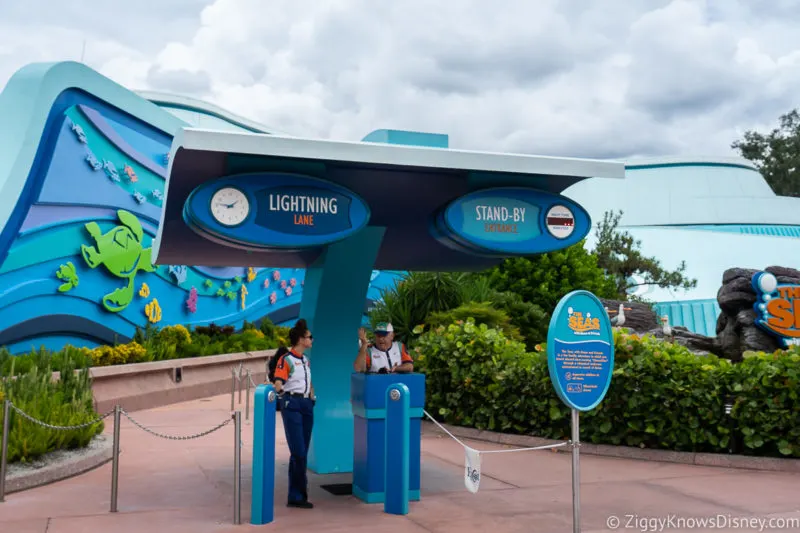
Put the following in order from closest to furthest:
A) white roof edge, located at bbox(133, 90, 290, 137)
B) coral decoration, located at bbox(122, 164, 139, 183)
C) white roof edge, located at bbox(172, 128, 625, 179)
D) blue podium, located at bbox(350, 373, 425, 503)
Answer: white roof edge, located at bbox(172, 128, 625, 179), blue podium, located at bbox(350, 373, 425, 503), coral decoration, located at bbox(122, 164, 139, 183), white roof edge, located at bbox(133, 90, 290, 137)

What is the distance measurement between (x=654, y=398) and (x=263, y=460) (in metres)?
5.40

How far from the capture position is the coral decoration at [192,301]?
62.0ft

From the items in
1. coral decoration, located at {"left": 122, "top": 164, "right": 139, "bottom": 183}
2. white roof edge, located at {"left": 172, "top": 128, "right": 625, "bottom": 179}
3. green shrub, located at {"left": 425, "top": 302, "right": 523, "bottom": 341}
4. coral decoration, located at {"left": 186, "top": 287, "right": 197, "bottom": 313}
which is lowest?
green shrub, located at {"left": 425, "top": 302, "right": 523, "bottom": 341}

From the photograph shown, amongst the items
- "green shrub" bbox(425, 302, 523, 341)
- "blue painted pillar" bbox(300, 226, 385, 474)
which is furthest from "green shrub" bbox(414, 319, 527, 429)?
"blue painted pillar" bbox(300, 226, 385, 474)

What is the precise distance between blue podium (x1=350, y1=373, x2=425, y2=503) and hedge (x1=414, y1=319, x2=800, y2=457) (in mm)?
3573

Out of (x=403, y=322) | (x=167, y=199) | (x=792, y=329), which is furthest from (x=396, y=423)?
(x=792, y=329)

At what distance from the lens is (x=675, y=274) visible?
3338 centimetres

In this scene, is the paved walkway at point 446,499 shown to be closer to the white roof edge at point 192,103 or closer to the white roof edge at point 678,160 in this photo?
the white roof edge at point 192,103

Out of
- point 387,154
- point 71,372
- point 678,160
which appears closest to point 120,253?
point 71,372

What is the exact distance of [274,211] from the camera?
640 cm

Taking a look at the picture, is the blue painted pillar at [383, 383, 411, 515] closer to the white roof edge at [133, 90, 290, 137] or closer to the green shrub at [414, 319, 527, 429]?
the green shrub at [414, 319, 527, 429]

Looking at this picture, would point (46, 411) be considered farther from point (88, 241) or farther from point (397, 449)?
point (88, 241)

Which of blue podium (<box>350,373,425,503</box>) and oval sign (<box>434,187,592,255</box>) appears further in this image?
blue podium (<box>350,373,425,503</box>)

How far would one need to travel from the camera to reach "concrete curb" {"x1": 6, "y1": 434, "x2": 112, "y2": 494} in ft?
25.3
